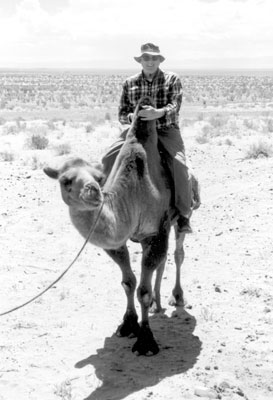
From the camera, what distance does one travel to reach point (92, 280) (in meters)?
8.57

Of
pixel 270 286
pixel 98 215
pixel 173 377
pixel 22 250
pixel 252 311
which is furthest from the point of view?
pixel 22 250

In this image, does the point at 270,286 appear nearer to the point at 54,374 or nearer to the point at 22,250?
the point at 54,374

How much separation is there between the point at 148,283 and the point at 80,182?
6.61ft

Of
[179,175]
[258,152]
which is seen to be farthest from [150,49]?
[258,152]

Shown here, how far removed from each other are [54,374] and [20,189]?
28.1 feet

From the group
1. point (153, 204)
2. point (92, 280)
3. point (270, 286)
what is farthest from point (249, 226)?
point (153, 204)

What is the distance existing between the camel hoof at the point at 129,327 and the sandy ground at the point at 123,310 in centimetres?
8

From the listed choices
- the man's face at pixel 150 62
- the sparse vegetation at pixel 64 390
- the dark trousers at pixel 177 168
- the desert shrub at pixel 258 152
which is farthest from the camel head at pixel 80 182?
the desert shrub at pixel 258 152

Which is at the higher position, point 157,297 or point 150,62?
point 150,62

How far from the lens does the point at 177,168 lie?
6.60 m

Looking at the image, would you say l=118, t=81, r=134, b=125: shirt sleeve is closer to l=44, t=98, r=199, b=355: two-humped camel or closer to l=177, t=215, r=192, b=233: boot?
l=44, t=98, r=199, b=355: two-humped camel

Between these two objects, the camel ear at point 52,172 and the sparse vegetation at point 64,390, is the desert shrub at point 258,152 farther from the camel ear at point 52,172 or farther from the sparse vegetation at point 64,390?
the camel ear at point 52,172

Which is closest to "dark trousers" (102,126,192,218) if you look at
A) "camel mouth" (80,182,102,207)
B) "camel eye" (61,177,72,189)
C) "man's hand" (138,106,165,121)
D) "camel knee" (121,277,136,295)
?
"man's hand" (138,106,165,121)

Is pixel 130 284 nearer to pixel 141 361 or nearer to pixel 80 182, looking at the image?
pixel 141 361
